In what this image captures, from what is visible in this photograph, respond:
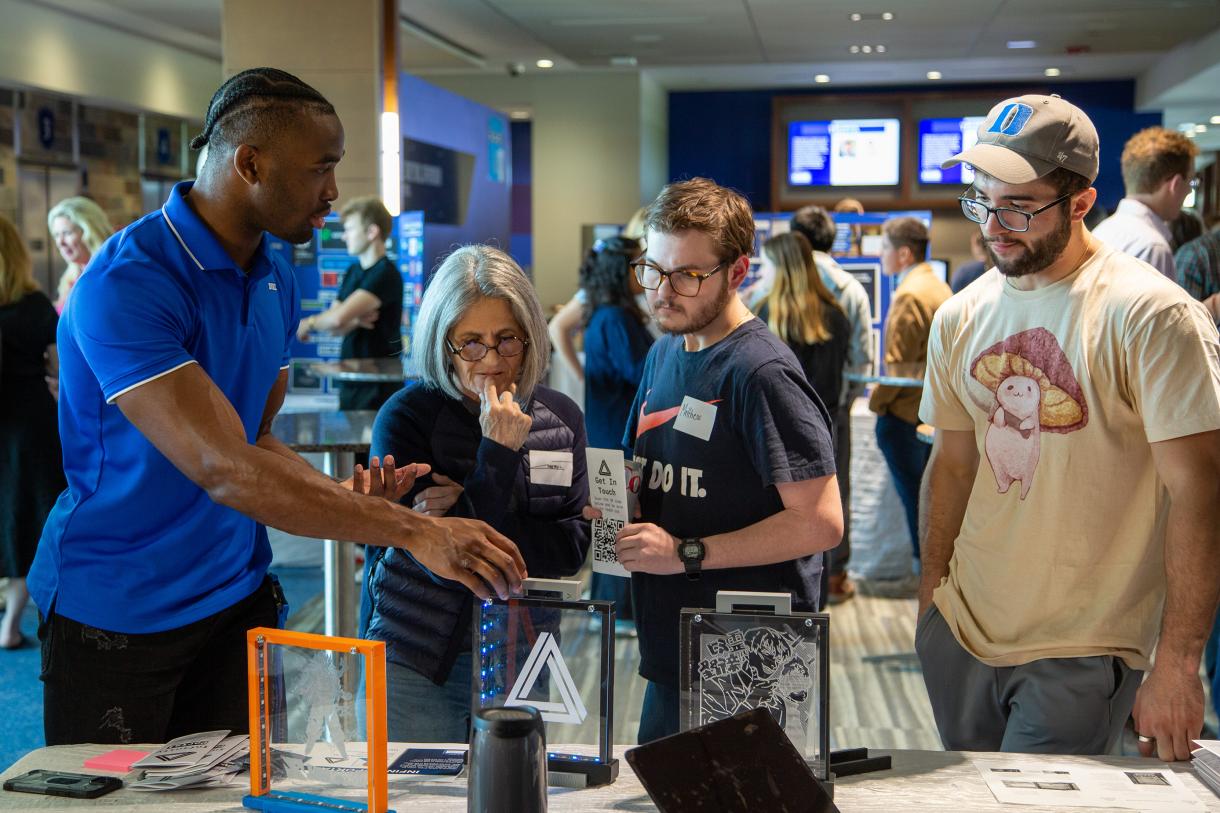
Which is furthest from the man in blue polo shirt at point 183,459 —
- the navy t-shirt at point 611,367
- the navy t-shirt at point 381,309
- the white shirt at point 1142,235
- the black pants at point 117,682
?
A: the navy t-shirt at point 381,309

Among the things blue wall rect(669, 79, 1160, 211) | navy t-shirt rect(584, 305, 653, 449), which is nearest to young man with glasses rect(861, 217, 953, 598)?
navy t-shirt rect(584, 305, 653, 449)

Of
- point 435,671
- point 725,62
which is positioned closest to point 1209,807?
point 435,671

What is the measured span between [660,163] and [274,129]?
1152 centimetres

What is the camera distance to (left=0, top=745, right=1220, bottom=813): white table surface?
1469 millimetres

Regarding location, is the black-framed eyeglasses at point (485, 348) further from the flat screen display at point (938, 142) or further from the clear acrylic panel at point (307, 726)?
the flat screen display at point (938, 142)

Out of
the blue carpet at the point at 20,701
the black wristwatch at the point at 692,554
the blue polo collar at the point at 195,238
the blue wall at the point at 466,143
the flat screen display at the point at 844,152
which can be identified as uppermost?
the flat screen display at the point at 844,152

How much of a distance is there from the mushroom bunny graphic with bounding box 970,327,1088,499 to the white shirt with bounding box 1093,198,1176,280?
7.25 feet

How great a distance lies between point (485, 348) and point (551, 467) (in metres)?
0.23

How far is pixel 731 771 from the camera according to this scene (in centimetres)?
132

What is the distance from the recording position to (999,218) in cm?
183

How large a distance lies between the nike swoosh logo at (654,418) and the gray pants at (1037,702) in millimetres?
592

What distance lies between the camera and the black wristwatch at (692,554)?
1819mm

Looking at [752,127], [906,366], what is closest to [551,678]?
[906,366]

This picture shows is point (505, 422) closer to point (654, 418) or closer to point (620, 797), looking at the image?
point (654, 418)
